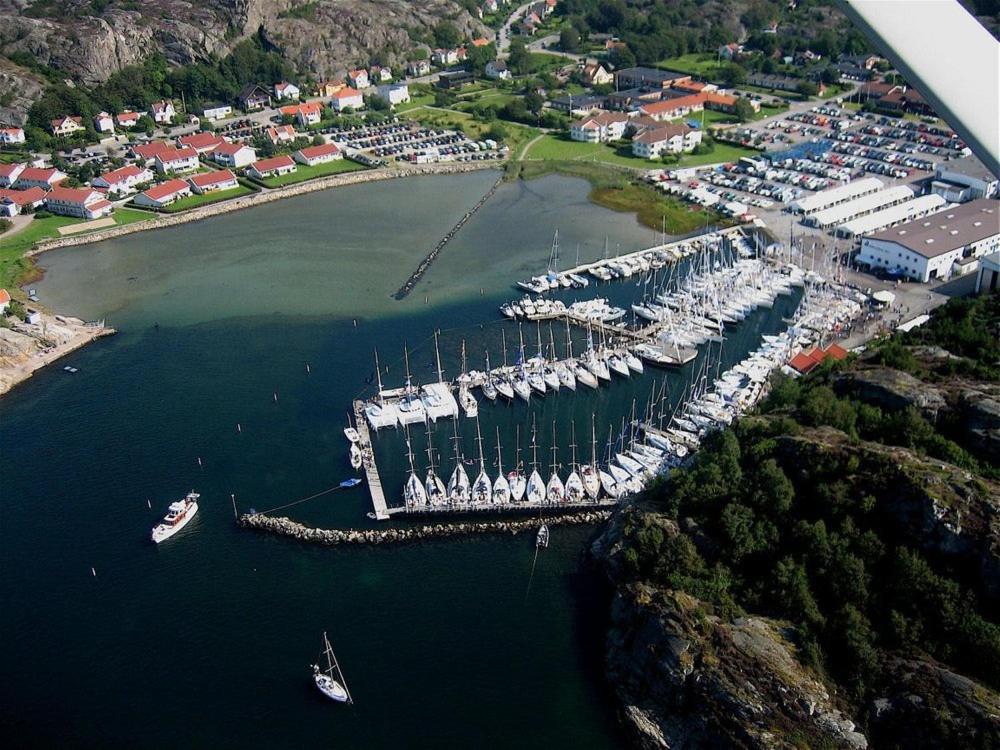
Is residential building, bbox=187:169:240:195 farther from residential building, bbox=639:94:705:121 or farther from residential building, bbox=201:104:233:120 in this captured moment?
residential building, bbox=639:94:705:121

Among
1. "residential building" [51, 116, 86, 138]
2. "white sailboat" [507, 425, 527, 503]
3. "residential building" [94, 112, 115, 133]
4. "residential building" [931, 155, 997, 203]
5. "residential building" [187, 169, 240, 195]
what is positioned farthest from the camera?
"residential building" [94, 112, 115, 133]

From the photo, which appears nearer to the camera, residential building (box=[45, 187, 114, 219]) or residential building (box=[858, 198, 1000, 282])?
residential building (box=[858, 198, 1000, 282])

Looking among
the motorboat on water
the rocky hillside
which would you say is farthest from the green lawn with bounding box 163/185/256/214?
the motorboat on water

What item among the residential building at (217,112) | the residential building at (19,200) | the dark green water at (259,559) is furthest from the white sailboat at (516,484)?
the residential building at (217,112)

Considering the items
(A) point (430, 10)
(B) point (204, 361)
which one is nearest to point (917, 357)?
(B) point (204, 361)

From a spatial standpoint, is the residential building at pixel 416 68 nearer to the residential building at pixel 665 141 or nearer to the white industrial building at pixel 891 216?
the residential building at pixel 665 141

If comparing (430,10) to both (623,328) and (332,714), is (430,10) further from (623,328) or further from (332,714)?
(332,714)
